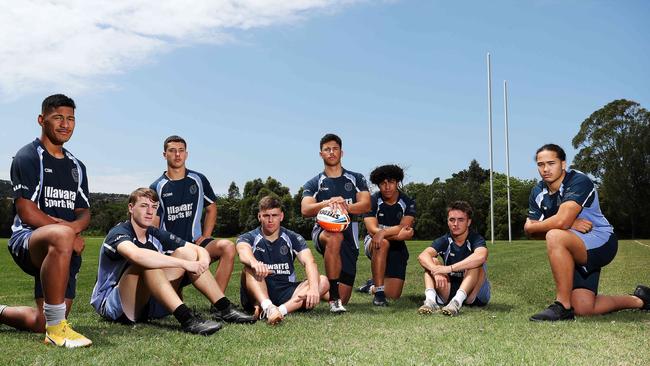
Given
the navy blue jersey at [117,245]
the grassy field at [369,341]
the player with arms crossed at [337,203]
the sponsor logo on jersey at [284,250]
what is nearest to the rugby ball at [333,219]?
the player with arms crossed at [337,203]

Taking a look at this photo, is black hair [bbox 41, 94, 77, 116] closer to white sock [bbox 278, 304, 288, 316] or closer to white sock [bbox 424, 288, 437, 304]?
white sock [bbox 278, 304, 288, 316]

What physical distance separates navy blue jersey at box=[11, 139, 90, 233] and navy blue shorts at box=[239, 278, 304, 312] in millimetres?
1809

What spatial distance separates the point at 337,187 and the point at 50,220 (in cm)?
335

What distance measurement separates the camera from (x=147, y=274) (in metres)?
5.18

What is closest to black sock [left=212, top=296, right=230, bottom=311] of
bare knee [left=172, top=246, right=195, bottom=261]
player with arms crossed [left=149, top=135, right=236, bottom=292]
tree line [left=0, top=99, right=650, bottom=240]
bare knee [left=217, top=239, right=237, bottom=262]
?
bare knee [left=172, top=246, right=195, bottom=261]

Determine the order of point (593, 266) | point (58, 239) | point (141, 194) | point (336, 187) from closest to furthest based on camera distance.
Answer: point (58, 239), point (141, 194), point (593, 266), point (336, 187)

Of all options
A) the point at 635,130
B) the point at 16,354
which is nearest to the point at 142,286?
the point at 16,354

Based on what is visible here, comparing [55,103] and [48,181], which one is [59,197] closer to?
[48,181]

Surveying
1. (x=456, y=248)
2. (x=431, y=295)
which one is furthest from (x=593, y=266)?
(x=431, y=295)

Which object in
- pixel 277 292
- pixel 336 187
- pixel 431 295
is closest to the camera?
pixel 277 292

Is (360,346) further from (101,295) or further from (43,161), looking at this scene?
(43,161)

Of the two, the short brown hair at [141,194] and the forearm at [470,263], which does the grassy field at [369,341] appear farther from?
the short brown hair at [141,194]

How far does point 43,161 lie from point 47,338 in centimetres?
143

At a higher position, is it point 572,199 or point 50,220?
point 572,199
